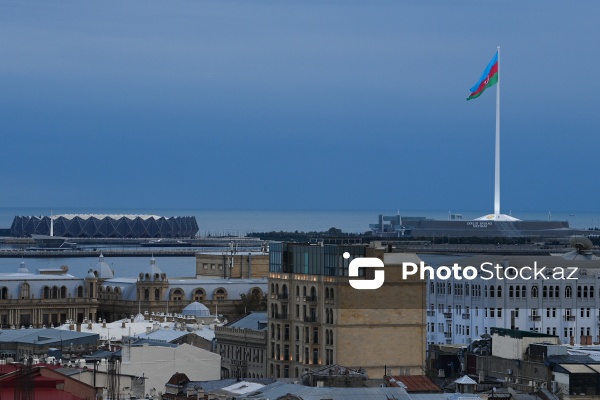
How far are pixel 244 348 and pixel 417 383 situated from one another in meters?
19.4

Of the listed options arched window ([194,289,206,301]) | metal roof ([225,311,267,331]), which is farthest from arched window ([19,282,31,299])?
metal roof ([225,311,267,331])

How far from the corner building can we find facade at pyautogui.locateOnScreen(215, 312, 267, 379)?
7.29 feet

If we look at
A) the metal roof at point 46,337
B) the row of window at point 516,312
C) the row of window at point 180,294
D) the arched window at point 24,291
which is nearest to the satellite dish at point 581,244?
the row of window at point 516,312

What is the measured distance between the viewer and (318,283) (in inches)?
3169

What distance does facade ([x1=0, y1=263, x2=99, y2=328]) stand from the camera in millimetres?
126125

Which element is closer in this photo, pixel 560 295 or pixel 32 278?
pixel 560 295

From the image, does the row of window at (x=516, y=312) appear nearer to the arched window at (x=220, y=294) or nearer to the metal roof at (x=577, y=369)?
the arched window at (x=220, y=294)

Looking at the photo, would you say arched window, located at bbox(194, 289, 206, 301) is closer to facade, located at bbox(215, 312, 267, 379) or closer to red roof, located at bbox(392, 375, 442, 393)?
facade, located at bbox(215, 312, 267, 379)

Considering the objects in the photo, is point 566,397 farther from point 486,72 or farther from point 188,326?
point 486,72

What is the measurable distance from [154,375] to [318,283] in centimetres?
849

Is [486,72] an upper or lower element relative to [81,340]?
upper

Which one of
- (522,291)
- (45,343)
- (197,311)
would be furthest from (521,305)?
Answer: (45,343)

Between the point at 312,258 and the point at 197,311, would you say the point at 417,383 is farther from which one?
the point at 197,311

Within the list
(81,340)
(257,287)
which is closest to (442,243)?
(257,287)
